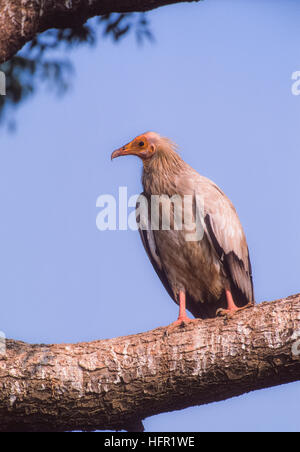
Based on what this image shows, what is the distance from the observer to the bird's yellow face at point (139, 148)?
6.97 meters

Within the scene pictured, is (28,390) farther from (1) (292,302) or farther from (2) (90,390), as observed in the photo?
(1) (292,302)

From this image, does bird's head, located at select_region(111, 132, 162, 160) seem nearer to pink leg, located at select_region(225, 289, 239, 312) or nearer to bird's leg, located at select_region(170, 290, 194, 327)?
bird's leg, located at select_region(170, 290, 194, 327)

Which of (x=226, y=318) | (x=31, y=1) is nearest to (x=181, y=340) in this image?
(x=226, y=318)

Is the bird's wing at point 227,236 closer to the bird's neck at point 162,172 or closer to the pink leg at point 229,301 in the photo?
the pink leg at point 229,301

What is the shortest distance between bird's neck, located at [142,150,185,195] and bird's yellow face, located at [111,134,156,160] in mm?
75

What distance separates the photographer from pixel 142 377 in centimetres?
462

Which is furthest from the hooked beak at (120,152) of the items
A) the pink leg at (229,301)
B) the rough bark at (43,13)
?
the pink leg at (229,301)

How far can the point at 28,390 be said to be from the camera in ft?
15.0

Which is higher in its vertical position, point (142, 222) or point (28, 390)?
point (142, 222)

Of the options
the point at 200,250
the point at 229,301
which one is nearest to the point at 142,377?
the point at 229,301

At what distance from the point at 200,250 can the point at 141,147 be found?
4.86 ft

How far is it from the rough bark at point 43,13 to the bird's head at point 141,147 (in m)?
1.64

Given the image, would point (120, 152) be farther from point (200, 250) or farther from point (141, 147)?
point (200, 250)

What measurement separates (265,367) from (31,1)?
3659 mm
